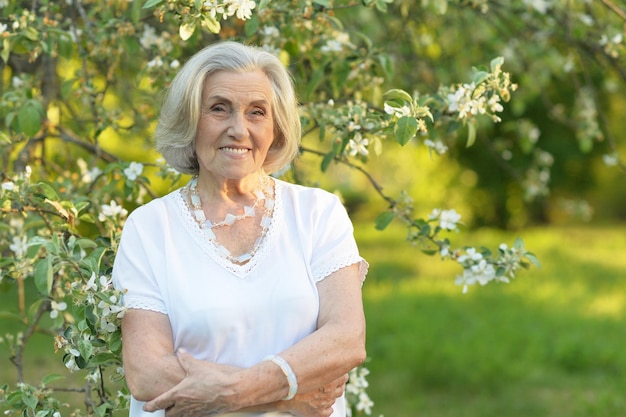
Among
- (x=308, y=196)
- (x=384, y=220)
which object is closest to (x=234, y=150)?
(x=308, y=196)

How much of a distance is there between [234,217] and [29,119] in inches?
40.1

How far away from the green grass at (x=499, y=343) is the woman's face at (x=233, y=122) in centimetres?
332

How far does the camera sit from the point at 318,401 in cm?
240

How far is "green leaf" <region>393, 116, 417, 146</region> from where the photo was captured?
271 cm

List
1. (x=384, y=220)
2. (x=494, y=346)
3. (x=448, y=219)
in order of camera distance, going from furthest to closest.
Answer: (x=494, y=346)
(x=384, y=220)
(x=448, y=219)

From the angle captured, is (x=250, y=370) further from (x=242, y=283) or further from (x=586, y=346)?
(x=586, y=346)

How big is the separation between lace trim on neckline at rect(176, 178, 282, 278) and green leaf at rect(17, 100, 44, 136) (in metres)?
0.81

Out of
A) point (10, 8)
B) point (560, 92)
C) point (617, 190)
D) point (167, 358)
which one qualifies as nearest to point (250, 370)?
point (167, 358)

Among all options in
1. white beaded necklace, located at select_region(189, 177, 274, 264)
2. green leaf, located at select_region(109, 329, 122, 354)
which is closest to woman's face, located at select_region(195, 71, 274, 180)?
white beaded necklace, located at select_region(189, 177, 274, 264)

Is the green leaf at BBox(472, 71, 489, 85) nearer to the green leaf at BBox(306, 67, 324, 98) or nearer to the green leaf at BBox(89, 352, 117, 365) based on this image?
the green leaf at BBox(306, 67, 324, 98)

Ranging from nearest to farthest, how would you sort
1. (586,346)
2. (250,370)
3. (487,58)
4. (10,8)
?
(250,370) < (10,8) < (487,58) < (586,346)

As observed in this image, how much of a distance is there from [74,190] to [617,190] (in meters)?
17.1

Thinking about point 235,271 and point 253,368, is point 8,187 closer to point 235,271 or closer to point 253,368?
point 235,271

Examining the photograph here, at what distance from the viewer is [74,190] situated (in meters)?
3.56
